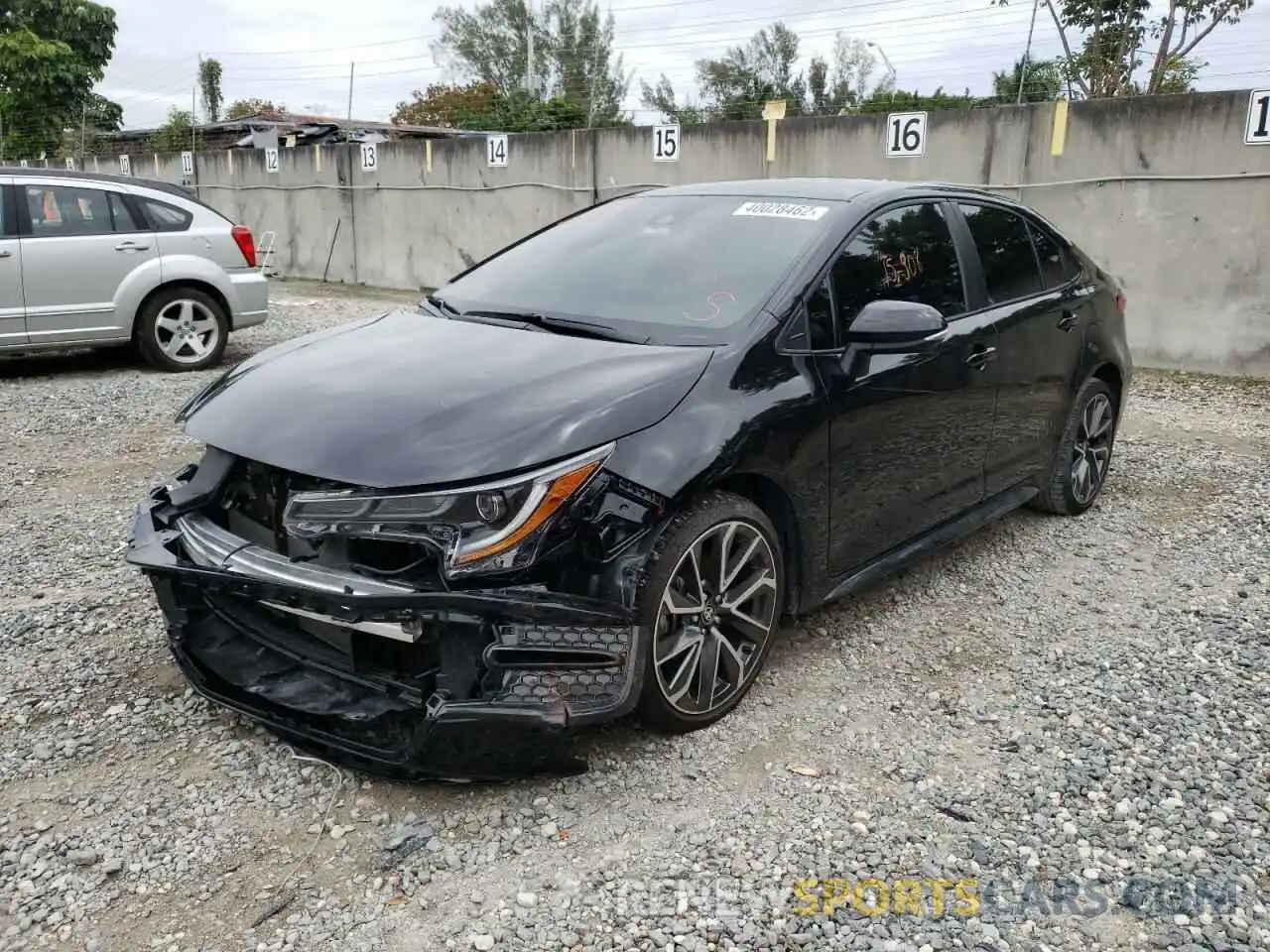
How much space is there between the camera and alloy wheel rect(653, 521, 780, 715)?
290cm

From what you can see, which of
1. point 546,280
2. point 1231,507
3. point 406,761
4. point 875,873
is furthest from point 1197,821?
point 1231,507

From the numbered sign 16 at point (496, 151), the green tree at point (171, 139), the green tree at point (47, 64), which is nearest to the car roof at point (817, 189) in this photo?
the numbered sign 16 at point (496, 151)

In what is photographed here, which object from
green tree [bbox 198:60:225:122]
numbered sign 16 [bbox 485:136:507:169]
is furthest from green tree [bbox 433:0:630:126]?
numbered sign 16 [bbox 485:136:507:169]

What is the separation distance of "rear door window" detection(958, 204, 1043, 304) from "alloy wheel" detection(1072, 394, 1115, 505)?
2.84 feet

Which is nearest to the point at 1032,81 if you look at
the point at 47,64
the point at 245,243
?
the point at 245,243

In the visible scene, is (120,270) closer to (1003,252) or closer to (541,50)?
(1003,252)

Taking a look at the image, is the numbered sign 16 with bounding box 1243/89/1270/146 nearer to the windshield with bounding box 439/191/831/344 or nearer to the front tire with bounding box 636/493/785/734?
the windshield with bounding box 439/191/831/344

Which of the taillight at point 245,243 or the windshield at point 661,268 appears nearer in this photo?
the windshield at point 661,268

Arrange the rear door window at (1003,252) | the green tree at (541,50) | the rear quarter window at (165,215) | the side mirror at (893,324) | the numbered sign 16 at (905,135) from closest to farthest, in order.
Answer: the side mirror at (893,324) < the rear door window at (1003,252) < the rear quarter window at (165,215) < the numbered sign 16 at (905,135) < the green tree at (541,50)

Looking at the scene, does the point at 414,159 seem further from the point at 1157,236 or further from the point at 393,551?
the point at 393,551

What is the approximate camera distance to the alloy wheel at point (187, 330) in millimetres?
8414

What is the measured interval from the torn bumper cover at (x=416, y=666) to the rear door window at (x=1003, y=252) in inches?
96.5

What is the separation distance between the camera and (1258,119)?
840 cm

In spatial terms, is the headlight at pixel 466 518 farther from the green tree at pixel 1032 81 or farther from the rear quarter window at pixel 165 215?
the green tree at pixel 1032 81
